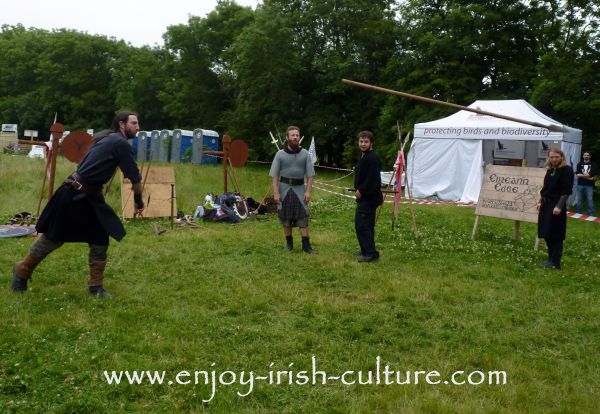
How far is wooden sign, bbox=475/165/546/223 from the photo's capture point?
28.6 feet

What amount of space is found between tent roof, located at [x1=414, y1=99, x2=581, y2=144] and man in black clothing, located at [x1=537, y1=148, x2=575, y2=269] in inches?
301

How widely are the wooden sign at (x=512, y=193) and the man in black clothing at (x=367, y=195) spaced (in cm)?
294

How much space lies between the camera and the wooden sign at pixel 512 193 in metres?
8.72

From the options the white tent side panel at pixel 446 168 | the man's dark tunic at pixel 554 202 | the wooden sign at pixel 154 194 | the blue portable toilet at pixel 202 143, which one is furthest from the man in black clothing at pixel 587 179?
the blue portable toilet at pixel 202 143

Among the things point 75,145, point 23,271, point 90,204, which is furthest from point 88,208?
point 75,145

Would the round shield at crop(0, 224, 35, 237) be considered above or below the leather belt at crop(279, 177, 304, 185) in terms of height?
below

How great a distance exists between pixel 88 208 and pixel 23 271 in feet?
2.95

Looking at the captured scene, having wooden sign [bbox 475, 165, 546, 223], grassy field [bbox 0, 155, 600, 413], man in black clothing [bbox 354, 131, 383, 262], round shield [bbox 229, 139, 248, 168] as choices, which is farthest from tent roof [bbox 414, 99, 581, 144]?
man in black clothing [bbox 354, 131, 383, 262]

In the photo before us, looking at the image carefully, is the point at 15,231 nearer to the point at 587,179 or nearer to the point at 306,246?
the point at 306,246

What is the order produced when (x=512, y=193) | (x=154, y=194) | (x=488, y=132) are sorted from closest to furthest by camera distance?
(x=512, y=193) → (x=154, y=194) → (x=488, y=132)

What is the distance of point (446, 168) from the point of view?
16.3 metres

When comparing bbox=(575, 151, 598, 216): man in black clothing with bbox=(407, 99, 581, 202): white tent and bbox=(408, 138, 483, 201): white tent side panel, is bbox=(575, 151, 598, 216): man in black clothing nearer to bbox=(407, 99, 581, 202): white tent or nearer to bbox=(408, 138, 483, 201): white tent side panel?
bbox=(407, 99, 581, 202): white tent

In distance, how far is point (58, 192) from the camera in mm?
5152

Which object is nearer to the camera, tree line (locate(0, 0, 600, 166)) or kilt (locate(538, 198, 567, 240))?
kilt (locate(538, 198, 567, 240))
